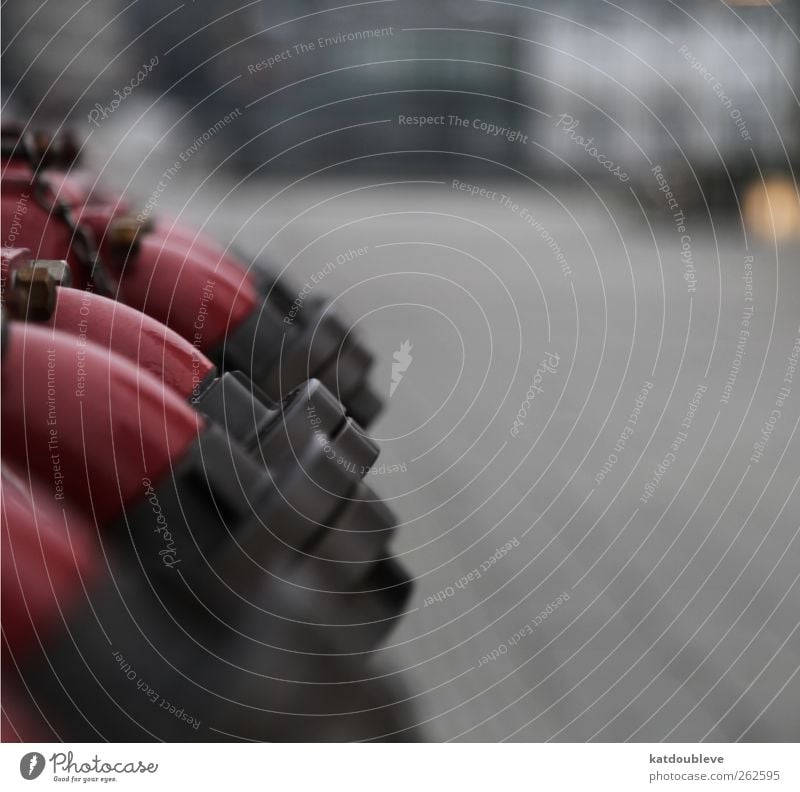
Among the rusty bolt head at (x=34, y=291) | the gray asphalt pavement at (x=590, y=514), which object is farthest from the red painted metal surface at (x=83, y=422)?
the gray asphalt pavement at (x=590, y=514)

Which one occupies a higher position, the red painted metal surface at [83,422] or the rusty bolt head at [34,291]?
the rusty bolt head at [34,291]

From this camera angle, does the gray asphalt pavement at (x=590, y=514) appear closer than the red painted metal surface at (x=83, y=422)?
No

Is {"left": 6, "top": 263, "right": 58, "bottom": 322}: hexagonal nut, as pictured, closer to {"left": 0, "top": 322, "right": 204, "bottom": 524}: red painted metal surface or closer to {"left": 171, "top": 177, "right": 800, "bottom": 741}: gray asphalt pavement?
{"left": 0, "top": 322, "right": 204, "bottom": 524}: red painted metal surface

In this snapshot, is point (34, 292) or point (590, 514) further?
point (590, 514)

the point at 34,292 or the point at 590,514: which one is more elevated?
the point at 34,292

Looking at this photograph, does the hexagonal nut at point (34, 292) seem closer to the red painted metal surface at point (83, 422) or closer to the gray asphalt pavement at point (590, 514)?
the red painted metal surface at point (83, 422)

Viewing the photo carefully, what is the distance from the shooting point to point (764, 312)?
232 cm

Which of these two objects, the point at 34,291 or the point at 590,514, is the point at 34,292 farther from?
the point at 590,514

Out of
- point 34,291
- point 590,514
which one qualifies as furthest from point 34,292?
point 590,514

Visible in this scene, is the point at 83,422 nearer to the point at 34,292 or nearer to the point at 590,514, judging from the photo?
the point at 34,292

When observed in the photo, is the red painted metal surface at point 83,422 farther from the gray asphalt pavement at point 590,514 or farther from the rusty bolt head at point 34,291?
the gray asphalt pavement at point 590,514

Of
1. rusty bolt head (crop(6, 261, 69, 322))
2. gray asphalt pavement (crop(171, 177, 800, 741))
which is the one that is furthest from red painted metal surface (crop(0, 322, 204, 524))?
gray asphalt pavement (crop(171, 177, 800, 741))

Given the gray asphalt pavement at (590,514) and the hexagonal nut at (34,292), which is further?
the gray asphalt pavement at (590,514)
